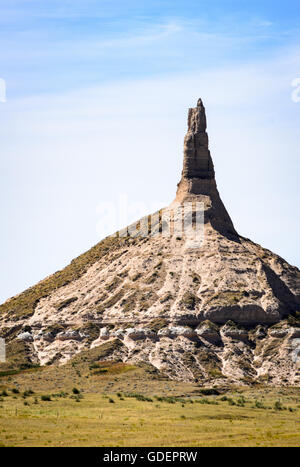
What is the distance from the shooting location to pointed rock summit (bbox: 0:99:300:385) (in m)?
134

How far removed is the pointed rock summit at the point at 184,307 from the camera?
134 meters

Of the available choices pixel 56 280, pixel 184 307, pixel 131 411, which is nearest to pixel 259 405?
pixel 131 411

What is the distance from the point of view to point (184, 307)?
140875mm

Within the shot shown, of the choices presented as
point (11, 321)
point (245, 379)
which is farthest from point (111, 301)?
point (245, 379)

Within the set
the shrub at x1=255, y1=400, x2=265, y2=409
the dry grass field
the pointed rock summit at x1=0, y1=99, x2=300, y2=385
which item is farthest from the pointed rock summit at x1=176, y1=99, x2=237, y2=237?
the shrub at x1=255, y1=400, x2=265, y2=409

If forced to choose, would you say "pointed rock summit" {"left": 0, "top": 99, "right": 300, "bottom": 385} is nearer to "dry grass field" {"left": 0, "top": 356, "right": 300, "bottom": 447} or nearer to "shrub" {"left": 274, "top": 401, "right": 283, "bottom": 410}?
"dry grass field" {"left": 0, "top": 356, "right": 300, "bottom": 447}

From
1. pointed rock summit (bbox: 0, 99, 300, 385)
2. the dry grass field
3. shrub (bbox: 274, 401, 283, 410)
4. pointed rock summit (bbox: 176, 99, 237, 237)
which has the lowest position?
shrub (bbox: 274, 401, 283, 410)

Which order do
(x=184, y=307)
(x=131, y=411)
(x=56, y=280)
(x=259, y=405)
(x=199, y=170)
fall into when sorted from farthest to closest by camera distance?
(x=56, y=280) → (x=199, y=170) → (x=184, y=307) → (x=259, y=405) → (x=131, y=411)

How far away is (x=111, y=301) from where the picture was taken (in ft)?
483

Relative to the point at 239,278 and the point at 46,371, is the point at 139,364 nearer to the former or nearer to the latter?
the point at 46,371

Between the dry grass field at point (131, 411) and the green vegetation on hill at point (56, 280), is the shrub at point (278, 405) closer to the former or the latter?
the dry grass field at point (131, 411)

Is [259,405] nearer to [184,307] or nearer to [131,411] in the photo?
[131,411]

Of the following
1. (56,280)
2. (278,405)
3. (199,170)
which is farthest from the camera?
(56,280)

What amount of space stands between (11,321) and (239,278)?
3425 cm
